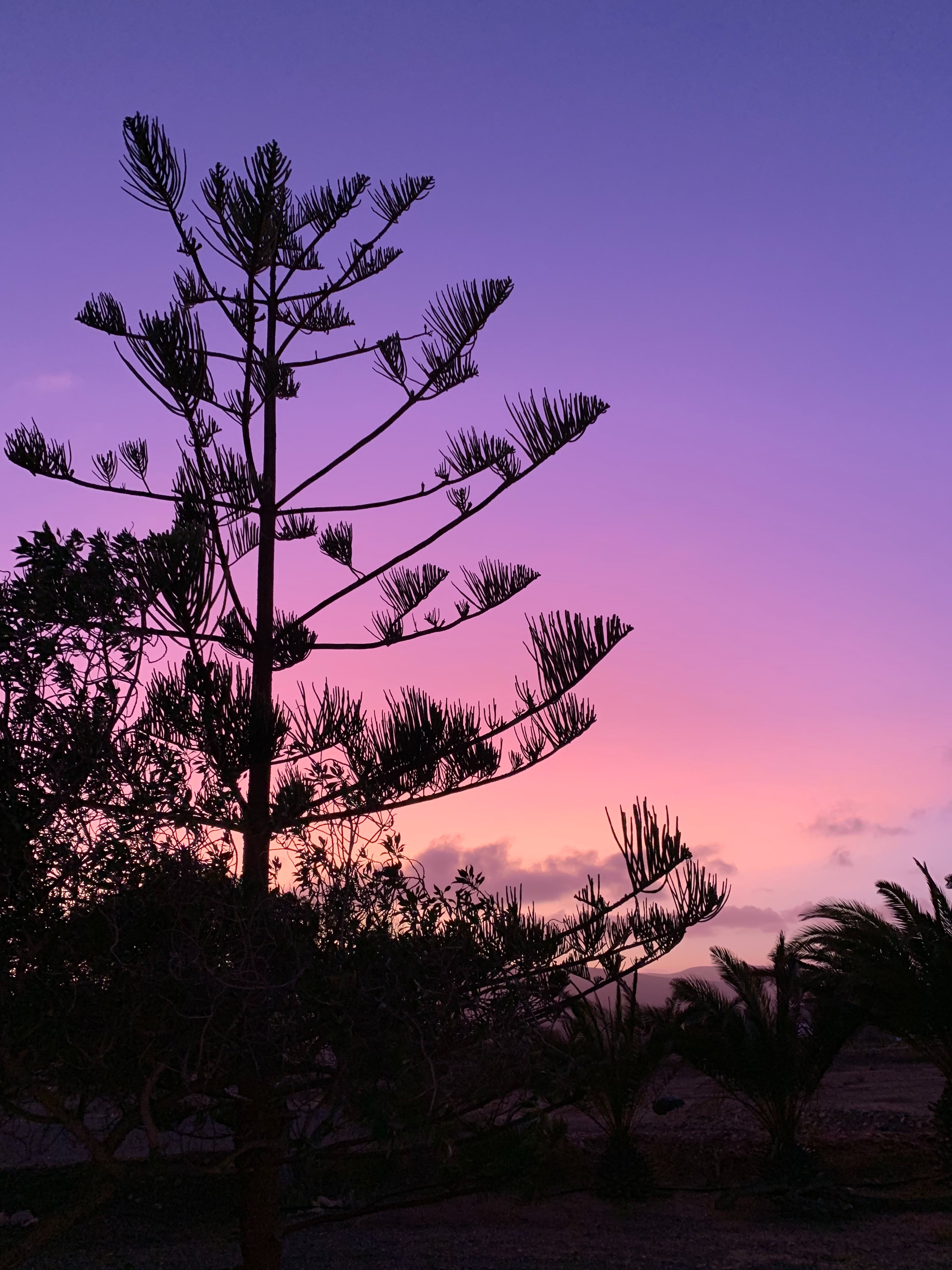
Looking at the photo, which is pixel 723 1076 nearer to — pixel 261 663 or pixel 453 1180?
pixel 453 1180

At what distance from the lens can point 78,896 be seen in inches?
165

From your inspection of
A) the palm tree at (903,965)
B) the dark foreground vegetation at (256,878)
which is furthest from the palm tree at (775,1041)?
the dark foreground vegetation at (256,878)

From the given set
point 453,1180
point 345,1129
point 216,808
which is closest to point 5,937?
point 216,808

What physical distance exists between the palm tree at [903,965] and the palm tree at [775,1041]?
12.7 inches

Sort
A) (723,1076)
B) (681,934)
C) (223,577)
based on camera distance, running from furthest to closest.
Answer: (723,1076), (223,577), (681,934)

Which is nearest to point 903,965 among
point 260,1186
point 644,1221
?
point 644,1221

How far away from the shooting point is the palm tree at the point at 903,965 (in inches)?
409

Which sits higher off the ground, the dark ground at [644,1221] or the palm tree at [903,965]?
the palm tree at [903,965]

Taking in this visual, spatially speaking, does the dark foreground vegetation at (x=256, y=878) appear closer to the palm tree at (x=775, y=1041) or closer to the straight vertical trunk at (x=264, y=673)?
the straight vertical trunk at (x=264, y=673)

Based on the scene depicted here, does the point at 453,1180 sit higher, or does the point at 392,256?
the point at 392,256

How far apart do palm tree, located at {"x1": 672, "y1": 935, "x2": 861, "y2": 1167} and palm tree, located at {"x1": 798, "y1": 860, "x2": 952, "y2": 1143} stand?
323mm

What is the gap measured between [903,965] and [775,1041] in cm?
165

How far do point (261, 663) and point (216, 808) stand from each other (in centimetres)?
175

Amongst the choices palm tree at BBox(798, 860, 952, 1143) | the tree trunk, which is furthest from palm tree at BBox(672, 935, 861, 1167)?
the tree trunk
